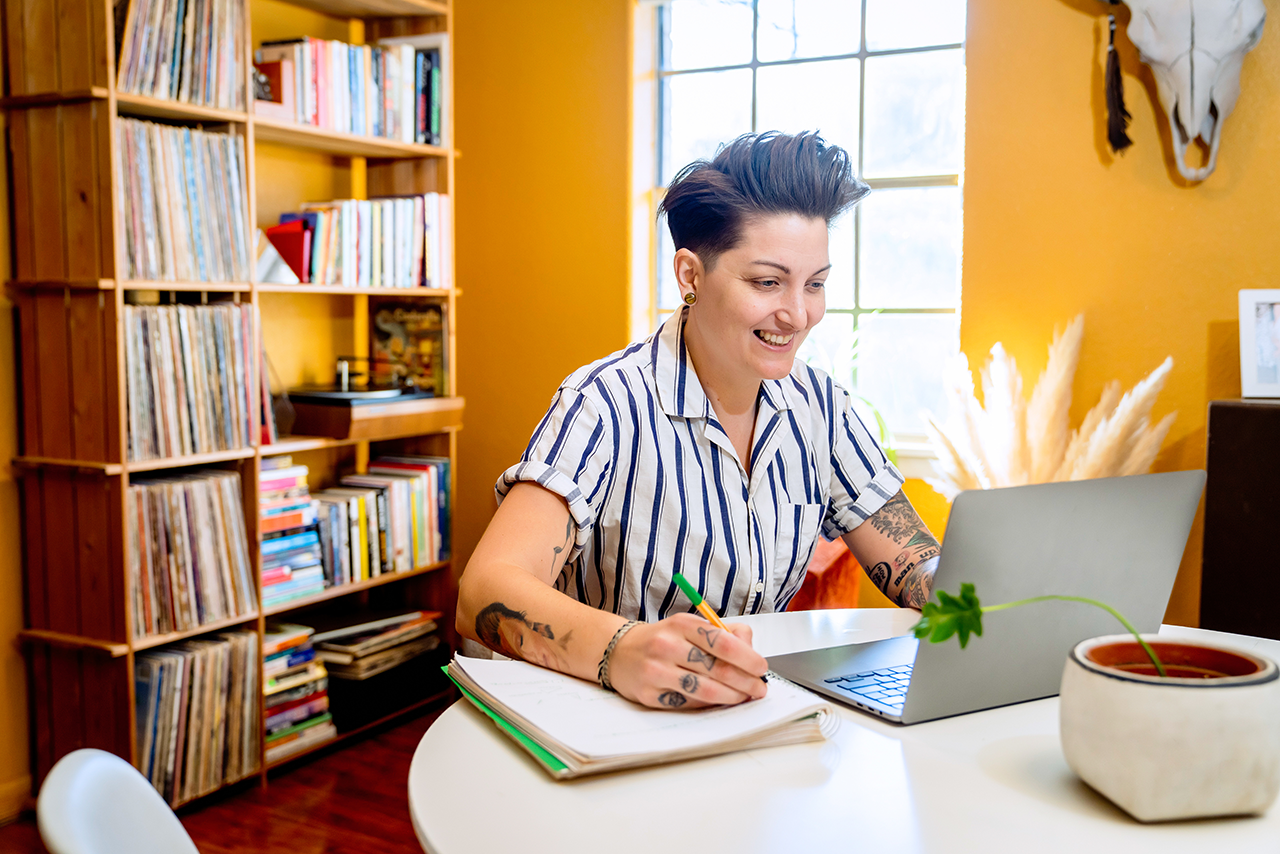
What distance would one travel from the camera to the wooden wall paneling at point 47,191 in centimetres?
233

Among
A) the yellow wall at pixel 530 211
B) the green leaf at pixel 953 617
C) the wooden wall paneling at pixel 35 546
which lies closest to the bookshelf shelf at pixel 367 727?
the yellow wall at pixel 530 211

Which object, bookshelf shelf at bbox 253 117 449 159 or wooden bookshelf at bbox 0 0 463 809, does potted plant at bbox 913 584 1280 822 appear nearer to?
wooden bookshelf at bbox 0 0 463 809

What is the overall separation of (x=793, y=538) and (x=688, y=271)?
45 cm

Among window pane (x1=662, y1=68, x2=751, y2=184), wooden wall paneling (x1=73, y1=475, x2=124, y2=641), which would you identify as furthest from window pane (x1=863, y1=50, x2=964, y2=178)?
wooden wall paneling (x1=73, y1=475, x2=124, y2=641)

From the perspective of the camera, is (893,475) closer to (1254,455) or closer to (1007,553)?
(1007,553)

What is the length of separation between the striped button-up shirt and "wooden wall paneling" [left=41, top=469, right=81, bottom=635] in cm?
146

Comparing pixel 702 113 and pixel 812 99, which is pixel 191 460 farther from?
pixel 812 99

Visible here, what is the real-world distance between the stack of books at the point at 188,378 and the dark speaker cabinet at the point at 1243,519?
2306 mm

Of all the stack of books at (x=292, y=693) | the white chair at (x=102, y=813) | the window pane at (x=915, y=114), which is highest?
the window pane at (x=915, y=114)

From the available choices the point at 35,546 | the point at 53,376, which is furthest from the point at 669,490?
the point at 35,546

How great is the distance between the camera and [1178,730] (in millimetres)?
707

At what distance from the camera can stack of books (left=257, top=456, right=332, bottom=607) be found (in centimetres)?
267

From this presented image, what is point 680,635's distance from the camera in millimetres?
958

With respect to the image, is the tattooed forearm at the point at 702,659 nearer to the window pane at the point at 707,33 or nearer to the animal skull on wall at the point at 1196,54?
the animal skull on wall at the point at 1196,54
